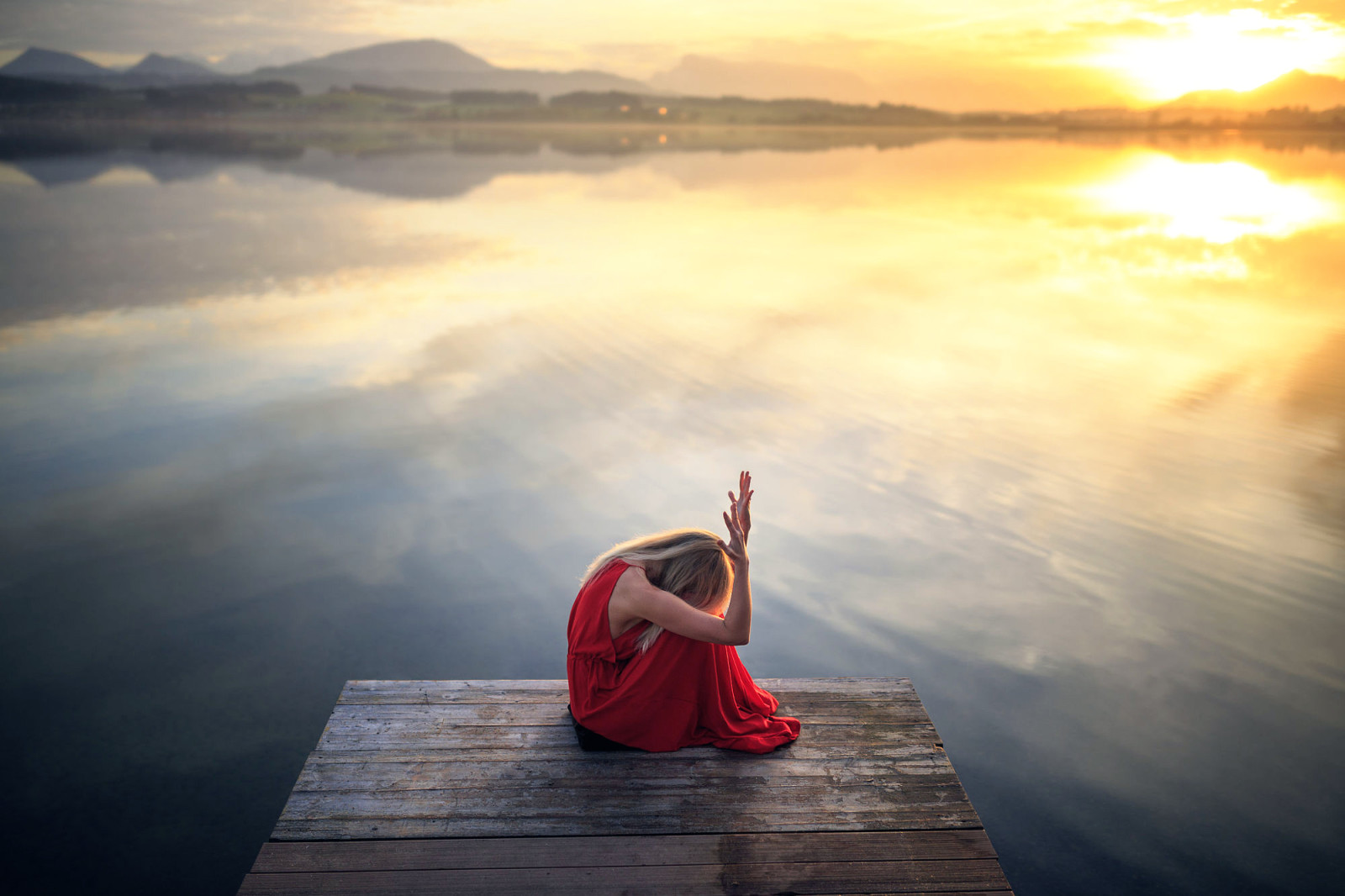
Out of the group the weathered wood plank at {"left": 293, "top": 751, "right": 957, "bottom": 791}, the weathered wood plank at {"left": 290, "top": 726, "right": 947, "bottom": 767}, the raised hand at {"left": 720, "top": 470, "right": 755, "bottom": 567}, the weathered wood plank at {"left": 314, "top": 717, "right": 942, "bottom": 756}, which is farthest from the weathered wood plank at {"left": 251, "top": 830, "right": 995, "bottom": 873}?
the raised hand at {"left": 720, "top": 470, "right": 755, "bottom": 567}

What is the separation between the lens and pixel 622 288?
1888 cm

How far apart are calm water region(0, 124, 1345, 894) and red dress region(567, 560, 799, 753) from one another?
183cm

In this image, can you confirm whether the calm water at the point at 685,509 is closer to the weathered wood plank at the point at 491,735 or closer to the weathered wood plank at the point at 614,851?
the weathered wood plank at the point at 491,735

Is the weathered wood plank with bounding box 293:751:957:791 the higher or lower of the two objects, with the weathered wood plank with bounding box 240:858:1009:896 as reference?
higher

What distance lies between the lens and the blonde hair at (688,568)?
397 centimetres

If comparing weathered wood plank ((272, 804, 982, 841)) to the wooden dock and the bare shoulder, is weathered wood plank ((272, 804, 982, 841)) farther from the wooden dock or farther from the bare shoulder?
A: the bare shoulder

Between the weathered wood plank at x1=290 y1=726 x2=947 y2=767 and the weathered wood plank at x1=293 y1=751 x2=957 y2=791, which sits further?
the weathered wood plank at x1=290 y1=726 x2=947 y2=767

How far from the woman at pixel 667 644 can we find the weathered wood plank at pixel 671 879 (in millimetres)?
746

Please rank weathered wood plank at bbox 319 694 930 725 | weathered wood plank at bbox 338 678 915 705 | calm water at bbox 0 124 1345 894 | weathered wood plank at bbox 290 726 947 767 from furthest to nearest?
calm water at bbox 0 124 1345 894 < weathered wood plank at bbox 338 678 915 705 < weathered wood plank at bbox 319 694 930 725 < weathered wood plank at bbox 290 726 947 767

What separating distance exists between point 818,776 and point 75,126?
107 meters

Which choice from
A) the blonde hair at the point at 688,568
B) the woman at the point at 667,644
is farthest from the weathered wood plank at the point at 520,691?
the blonde hair at the point at 688,568

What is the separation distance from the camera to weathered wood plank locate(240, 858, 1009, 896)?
136 inches

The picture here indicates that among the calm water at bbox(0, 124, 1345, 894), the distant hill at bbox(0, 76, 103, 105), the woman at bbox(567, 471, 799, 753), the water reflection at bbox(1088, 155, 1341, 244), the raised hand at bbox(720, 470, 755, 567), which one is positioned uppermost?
the distant hill at bbox(0, 76, 103, 105)

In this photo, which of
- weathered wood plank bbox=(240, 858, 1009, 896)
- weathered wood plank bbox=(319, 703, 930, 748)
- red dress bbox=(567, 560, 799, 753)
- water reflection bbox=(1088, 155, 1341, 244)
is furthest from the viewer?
water reflection bbox=(1088, 155, 1341, 244)
